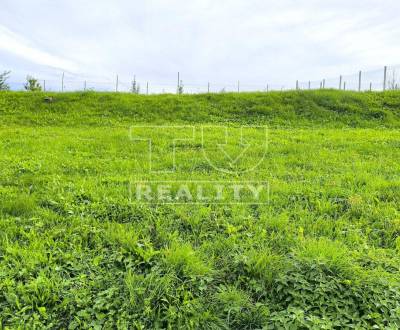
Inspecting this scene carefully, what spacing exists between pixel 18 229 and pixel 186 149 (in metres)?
3.43

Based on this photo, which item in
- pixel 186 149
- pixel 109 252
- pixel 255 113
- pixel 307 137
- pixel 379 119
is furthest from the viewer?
pixel 255 113

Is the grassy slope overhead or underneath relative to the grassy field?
overhead

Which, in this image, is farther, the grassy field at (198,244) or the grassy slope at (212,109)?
the grassy slope at (212,109)

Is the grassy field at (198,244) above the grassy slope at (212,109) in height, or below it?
below

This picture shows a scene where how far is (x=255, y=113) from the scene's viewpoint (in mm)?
10016

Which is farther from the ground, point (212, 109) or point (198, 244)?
point (212, 109)

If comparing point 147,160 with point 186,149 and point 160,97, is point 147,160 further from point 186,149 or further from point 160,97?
point 160,97

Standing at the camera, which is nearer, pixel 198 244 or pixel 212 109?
pixel 198 244

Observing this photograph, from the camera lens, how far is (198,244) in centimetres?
285

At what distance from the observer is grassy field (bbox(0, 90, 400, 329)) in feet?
7.02

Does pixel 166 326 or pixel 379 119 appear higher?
pixel 379 119

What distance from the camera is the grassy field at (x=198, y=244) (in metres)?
2.14

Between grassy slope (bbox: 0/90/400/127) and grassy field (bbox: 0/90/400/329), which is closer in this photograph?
grassy field (bbox: 0/90/400/329)

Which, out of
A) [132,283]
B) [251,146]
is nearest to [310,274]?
[132,283]
